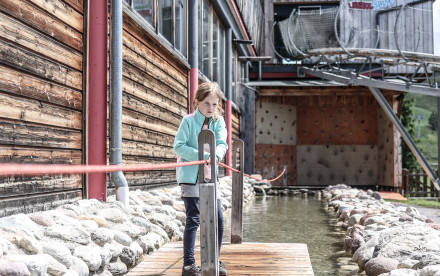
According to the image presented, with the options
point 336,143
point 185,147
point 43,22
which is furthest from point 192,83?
point 336,143

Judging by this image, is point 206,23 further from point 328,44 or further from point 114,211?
point 114,211

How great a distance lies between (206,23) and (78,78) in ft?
22.9

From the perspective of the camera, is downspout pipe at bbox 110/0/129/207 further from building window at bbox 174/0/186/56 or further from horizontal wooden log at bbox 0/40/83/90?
building window at bbox 174/0/186/56

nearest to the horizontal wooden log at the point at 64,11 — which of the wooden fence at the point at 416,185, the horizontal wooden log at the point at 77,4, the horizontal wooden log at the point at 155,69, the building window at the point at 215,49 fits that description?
the horizontal wooden log at the point at 77,4

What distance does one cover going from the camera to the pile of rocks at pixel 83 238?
2.80 m

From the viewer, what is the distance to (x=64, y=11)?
14.8 ft

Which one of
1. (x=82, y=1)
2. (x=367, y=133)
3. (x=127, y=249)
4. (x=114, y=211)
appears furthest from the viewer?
(x=367, y=133)

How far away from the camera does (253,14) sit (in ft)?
57.0

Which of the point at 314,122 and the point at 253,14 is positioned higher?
the point at 253,14

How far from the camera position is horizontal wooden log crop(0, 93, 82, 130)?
358cm

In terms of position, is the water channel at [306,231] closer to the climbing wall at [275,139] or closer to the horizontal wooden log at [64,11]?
the horizontal wooden log at [64,11]

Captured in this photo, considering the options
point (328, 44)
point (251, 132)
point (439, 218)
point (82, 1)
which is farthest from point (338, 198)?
point (82, 1)

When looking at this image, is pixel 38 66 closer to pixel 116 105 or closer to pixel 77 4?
pixel 77 4

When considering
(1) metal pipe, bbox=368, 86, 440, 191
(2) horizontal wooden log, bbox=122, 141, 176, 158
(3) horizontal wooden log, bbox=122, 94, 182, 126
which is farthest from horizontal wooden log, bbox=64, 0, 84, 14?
(1) metal pipe, bbox=368, 86, 440, 191
